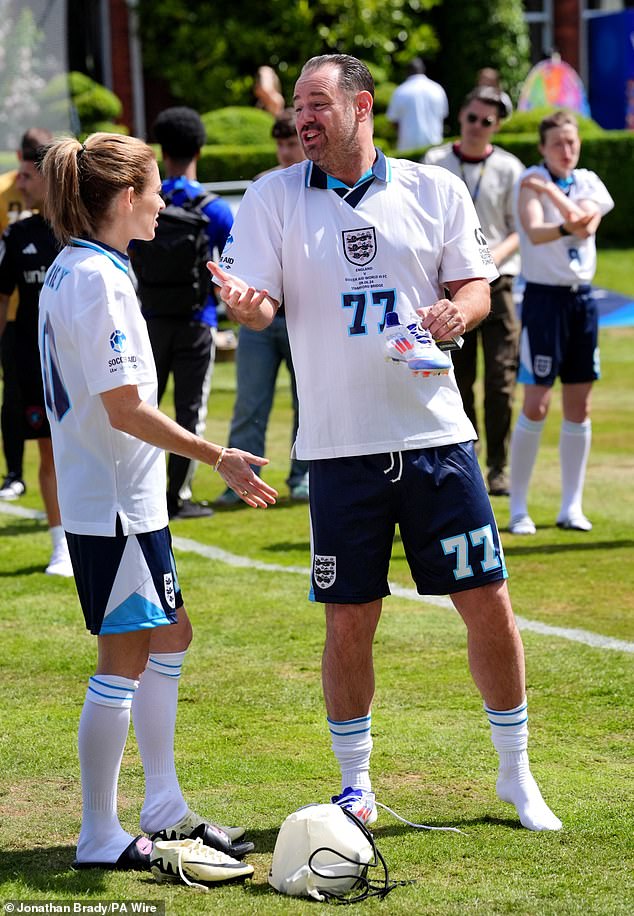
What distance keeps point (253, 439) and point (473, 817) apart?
554 cm

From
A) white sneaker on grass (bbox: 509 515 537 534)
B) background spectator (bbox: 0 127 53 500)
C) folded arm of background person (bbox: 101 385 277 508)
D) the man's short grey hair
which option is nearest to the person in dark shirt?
background spectator (bbox: 0 127 53 500)

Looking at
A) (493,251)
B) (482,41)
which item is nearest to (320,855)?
(493,251)

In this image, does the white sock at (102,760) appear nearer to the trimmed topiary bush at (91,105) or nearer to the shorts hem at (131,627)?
the shorts hem at (131,627)

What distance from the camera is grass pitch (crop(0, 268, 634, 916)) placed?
3.88m

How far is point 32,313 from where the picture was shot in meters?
7.88

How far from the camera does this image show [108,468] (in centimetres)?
394

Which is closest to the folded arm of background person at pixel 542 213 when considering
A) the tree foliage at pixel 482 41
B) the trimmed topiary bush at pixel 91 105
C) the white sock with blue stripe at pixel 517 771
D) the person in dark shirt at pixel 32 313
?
the person in dark shirt at pixel 32 313

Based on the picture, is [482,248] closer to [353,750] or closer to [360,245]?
[360,245]

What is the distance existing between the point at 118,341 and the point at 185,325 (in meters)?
5.12

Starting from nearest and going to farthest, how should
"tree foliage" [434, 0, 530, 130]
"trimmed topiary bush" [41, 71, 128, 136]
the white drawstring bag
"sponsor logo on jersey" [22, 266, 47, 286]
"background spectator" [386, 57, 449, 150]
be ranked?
the white drawstring bag
"sponsor logo on jersey" [22, 266, 47, 286]
"background spectator" [386, 57, 449, 150]
"trimmed topiary bush" [41, 71, 128, 136]
"tree foliage" [434, 0, 530, 130]

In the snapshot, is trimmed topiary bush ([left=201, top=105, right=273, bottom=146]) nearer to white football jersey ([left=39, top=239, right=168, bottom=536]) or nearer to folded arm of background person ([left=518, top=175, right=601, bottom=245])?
folded arm of background person ([left=518, top=175, right=601, bottom=245])

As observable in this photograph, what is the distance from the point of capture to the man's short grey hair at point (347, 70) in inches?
166

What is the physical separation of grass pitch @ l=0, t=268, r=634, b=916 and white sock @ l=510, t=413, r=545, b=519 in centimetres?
26

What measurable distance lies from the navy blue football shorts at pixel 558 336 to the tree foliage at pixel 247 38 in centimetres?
1790
